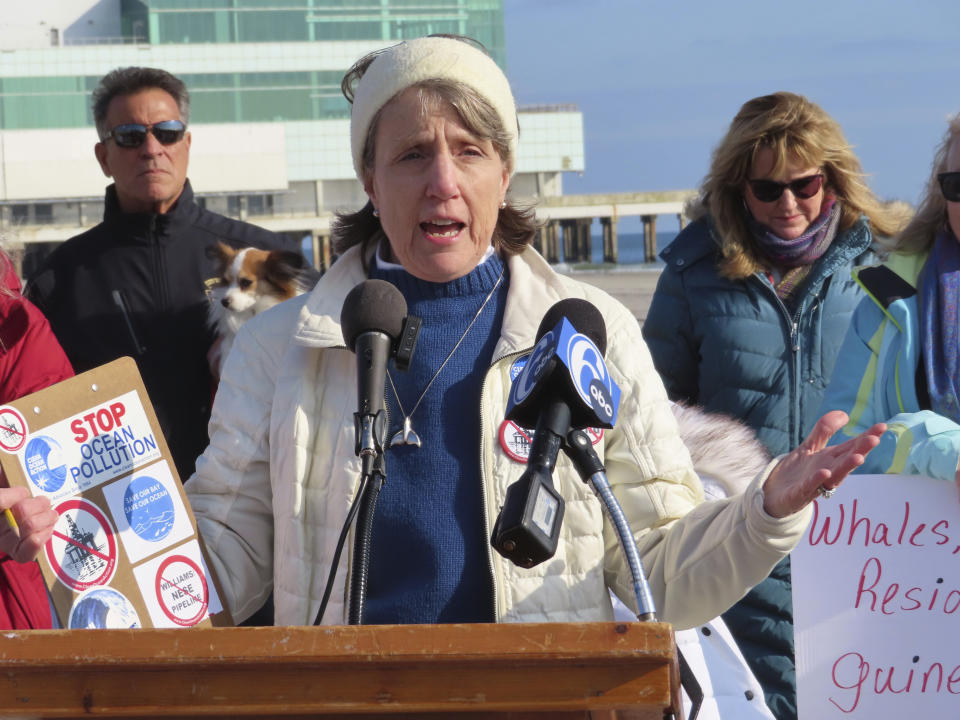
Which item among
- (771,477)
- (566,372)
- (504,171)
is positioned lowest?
(771,477)

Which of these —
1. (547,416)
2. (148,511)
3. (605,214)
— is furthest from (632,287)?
(605,214)

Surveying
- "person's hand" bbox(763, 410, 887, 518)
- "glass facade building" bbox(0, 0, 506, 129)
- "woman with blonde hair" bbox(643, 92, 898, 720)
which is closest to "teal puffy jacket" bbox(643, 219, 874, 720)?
"woman with blonde hair" bbox(643, 92, 898, 720)

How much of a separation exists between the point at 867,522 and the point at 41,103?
65.8 m

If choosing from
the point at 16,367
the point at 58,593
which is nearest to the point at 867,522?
the point at 58,593

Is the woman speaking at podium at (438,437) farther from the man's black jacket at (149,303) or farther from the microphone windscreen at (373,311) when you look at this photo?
the man's black jacket at (149,303)

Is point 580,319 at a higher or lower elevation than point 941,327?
higher

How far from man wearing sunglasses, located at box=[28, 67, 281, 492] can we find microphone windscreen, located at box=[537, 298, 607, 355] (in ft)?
9.43

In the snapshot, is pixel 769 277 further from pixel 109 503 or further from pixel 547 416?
pixel 547 416

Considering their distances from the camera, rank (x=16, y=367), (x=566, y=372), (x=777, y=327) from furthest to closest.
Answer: (x=777, y=327)
(x=16, y=367)
(x=566, y=372)

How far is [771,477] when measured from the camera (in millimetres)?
2215

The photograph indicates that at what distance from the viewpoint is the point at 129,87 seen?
504cm

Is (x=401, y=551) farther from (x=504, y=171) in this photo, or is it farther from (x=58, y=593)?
(x=504, y=171)

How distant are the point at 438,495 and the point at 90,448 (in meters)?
0.61

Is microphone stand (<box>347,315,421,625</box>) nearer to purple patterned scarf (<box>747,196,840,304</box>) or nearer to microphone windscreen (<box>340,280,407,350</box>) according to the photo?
microphone windscreen (<box>340,280,407,350</box>)
